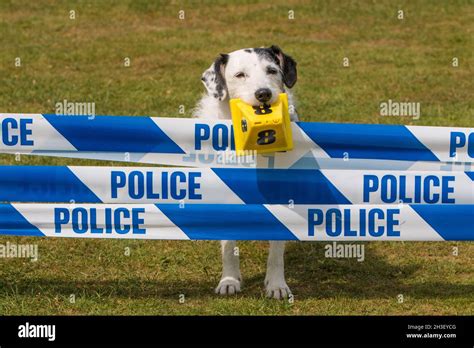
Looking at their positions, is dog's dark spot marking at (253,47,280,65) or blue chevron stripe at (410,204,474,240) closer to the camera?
blue chevron stripe at (410,204,474,240)

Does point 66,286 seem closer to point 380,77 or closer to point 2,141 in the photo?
point 2,141

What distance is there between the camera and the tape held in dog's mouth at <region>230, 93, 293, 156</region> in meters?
6.84

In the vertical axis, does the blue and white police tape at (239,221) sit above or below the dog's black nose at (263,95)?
below

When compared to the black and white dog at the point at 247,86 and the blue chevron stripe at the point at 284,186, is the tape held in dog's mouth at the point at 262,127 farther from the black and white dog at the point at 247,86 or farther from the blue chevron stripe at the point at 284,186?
the black and white dog at the point at 247,86

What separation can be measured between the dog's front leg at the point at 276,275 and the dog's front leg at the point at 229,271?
25 centimetres

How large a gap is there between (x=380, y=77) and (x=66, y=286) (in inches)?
360

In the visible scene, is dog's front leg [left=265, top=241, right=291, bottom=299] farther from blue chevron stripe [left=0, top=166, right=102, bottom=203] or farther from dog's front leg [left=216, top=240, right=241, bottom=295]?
blue chevron stripe [left=0, top=166, right=102, bottom=203]

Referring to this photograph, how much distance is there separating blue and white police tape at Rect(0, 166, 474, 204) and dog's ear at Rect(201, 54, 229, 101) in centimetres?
93

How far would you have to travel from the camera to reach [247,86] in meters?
7.45

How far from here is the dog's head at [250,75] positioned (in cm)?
738

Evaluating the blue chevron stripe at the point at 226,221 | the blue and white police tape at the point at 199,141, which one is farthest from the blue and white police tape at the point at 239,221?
the blue and white police tape at the point at 199,141

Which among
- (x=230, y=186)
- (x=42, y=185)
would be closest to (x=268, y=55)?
(x=230, y=186)

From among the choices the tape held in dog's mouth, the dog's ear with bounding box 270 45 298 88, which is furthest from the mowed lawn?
the dog's ear with bounding box 270 45 298 88

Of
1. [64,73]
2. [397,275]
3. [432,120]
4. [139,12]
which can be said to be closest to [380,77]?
[432,120]
